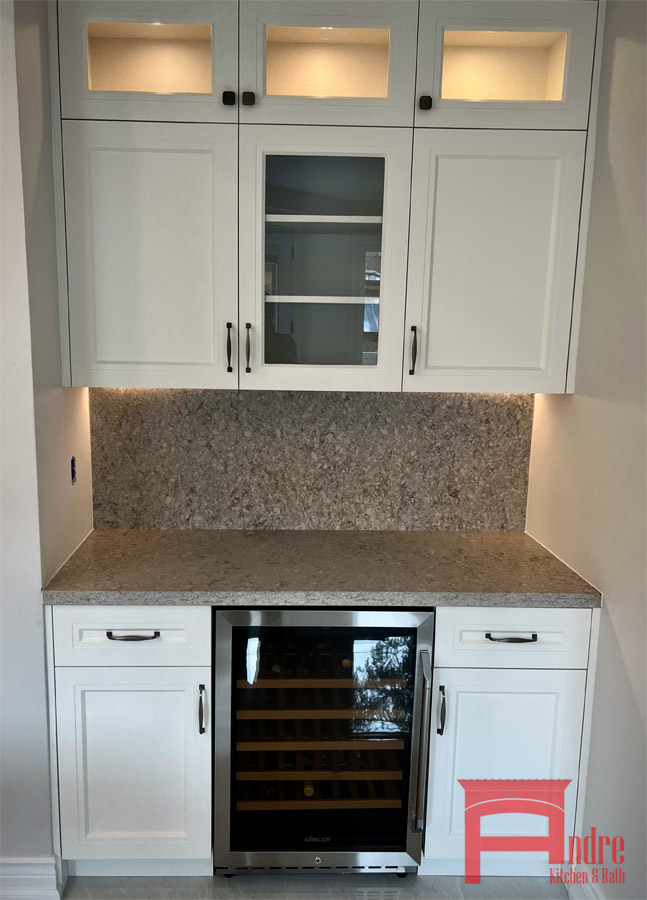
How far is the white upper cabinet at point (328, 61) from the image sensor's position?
178 cm

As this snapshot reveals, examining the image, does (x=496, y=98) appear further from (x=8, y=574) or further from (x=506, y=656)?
(x=8, y=574)

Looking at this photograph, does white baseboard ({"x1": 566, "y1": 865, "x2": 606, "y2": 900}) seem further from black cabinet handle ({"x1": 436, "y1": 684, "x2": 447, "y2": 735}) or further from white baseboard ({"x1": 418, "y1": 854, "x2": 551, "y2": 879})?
black cabinet handle ({"x1": 436, "y1": 684, "x2": 447, "y2": 735})

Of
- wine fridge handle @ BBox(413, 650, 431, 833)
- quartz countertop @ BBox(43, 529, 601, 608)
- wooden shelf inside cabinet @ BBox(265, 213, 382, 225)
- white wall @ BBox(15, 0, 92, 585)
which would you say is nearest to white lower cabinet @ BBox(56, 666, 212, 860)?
quartz countertop @ BBox(43, 529, 601, 608)

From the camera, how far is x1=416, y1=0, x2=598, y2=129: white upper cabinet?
180cm

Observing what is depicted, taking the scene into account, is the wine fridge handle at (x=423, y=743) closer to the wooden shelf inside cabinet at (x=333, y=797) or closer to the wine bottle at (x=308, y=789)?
the wooden shelf inside cabinet at (x=333, y=797)

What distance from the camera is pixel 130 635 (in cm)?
179

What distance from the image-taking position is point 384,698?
188 cm

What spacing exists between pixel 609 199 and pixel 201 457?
1.53m

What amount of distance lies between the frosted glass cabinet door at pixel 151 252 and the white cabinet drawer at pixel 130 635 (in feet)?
2.22

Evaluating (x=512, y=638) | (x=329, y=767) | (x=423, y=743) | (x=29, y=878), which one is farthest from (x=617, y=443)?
(x=29, y=878)

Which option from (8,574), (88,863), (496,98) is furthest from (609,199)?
(88,863)

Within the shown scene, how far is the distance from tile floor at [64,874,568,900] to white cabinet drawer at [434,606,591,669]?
2.36 feet

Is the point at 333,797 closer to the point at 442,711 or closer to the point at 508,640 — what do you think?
the point at 442,711

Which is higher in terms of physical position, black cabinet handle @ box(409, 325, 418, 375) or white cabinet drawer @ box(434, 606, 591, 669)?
black cabinet handle @ box(409, 325, 418, 375)
